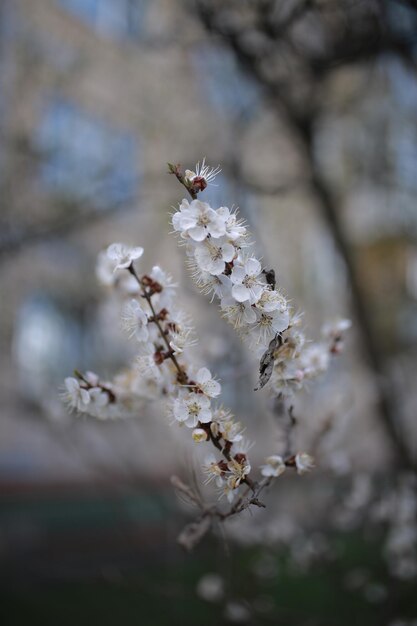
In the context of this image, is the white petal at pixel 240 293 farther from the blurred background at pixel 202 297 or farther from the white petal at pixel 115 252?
the blurred background at pixel 202 297

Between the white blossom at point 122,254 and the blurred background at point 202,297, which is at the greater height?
the blurred background at point 202,297

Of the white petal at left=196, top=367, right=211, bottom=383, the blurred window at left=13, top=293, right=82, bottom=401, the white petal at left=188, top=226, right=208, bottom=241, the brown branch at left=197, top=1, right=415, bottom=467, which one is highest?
the blurred window at left=13, top=293, right=82, bottom=401

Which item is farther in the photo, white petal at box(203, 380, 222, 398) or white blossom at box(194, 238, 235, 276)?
white petal at box(203, 380, 222, 398)

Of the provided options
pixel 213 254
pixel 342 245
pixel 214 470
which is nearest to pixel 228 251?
pixel 213 254

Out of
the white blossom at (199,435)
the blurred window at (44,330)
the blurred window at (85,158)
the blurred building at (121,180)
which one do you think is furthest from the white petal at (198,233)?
the blurred window at (44,330)

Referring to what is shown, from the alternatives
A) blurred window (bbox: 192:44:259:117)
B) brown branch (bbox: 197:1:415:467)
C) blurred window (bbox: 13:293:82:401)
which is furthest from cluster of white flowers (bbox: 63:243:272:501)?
blurred window (bbox: 13:293:82:401)

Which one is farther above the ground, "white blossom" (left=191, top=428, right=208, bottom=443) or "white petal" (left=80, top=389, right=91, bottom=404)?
"white petal" (left=80, top=389, right=91, bottom=404)

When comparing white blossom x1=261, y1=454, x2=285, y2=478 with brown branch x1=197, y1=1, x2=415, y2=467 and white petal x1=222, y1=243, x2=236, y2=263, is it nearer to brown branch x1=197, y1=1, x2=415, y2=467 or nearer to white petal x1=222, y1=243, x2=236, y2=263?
white petal x1=222, y1=243, x2=236, y2=263

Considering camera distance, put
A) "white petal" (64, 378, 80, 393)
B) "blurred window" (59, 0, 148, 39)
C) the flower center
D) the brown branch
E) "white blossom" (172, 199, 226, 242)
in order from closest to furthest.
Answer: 1. "white blossom" (172, 199, 226, 242)
2. the flower center
3. "white petal" (64, 378, 80, 393)
4. the brown branch
5. "blurred window" (59, 0, 148, 39)
